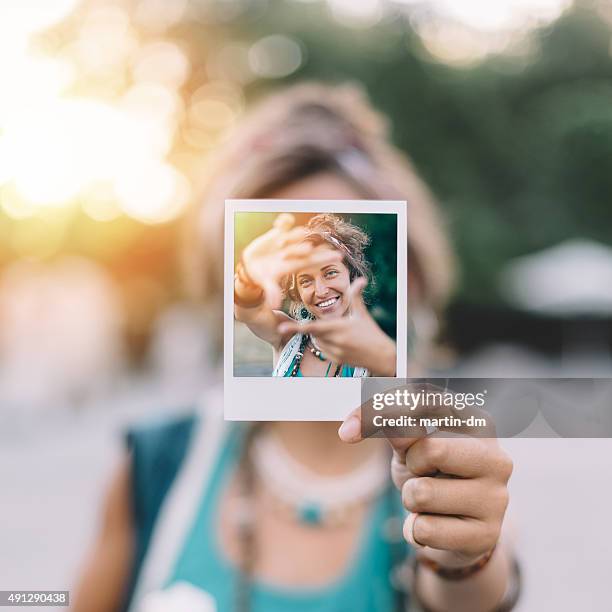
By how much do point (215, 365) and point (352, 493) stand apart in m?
0.39

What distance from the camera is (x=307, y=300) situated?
123 cm

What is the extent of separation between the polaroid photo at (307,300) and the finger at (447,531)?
264 mm

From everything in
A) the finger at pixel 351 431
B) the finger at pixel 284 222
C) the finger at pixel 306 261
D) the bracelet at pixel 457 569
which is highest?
the finger at pixel 284 222

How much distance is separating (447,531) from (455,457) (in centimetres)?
12

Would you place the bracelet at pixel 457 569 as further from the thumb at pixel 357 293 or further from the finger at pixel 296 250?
the finger at pixel 296 250

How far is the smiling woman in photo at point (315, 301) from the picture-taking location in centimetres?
123

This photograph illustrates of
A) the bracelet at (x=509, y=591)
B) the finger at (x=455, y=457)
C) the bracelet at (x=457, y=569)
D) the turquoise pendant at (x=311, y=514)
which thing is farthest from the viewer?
the turquoise pendant at (x=311, y=514)

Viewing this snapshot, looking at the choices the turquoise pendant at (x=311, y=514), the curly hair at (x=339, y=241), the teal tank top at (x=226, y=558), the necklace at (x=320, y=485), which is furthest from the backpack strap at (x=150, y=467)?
the curly hair at (x=339, y=241)

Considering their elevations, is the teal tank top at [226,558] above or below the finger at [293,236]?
below

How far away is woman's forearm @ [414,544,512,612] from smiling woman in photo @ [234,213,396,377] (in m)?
0.38

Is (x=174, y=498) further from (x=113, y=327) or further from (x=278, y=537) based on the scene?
(x=113, y=327)

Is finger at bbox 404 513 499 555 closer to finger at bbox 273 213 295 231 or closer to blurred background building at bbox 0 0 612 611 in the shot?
blurred background building at bbox 0 0 612 611

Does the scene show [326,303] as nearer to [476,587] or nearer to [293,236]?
[293,236]

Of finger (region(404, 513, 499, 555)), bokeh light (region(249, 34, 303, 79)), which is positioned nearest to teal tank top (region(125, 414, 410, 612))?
finger (region(404, 513, 499, 555))
